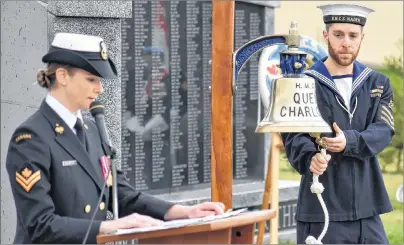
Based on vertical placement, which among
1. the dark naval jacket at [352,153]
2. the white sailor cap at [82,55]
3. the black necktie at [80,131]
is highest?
the white sailor cap at [82,55]

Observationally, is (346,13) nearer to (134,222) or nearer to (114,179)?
(114,179)

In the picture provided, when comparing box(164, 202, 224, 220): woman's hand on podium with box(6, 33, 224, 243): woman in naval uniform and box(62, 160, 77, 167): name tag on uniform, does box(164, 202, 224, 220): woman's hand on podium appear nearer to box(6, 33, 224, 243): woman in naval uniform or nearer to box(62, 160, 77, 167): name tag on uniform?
box(6, 33, 224, 243): woman in naval uniform

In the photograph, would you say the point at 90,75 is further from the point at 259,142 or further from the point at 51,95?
the point at 259,142

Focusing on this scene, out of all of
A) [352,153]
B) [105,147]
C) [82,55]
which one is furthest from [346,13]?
[82,55]

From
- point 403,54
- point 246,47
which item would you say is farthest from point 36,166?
point 403,54

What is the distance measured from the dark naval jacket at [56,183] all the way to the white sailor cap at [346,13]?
5.98ft

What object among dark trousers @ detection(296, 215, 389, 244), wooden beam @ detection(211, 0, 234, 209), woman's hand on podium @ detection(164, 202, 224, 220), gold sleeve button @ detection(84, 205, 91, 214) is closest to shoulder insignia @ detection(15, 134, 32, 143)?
gold sleeve button @ detection(84, 205, 91, 214)

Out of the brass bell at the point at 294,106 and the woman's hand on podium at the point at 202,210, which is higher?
the brass bell at the point at 294,106

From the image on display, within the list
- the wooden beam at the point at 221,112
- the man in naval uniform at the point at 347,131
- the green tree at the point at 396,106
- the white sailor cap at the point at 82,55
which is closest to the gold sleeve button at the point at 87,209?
the white sailor cap at the point at 82,55

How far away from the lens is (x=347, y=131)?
6.94 metres

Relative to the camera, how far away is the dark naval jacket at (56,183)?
5266 mm

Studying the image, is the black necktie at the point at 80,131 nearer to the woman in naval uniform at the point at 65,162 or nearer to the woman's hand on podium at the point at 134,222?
the woman in naval uniform at the point at 65,162

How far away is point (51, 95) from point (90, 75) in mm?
178

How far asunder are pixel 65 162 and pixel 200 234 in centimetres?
60
